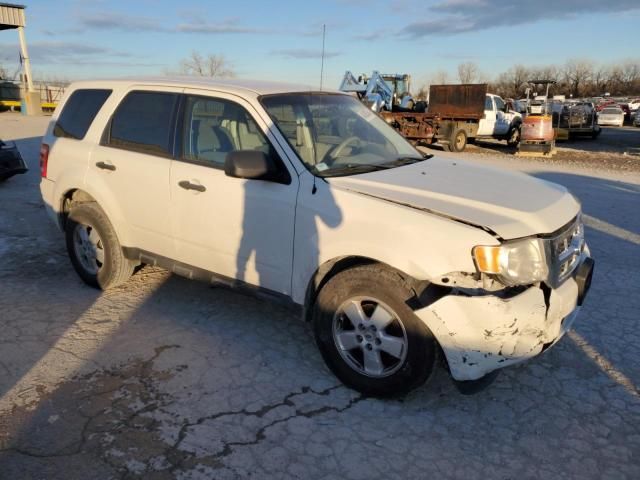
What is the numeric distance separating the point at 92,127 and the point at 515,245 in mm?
3681

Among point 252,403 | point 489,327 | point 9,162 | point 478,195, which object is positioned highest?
point 478,195

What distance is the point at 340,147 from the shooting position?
3.92 m

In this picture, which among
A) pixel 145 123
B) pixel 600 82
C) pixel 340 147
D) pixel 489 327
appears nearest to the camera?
pixel 489 327

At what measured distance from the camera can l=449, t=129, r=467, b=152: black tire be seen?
19391mm

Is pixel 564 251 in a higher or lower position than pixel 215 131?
lower

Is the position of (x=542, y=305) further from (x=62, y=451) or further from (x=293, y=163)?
(x=62, y=451)

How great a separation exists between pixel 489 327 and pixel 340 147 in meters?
1.74

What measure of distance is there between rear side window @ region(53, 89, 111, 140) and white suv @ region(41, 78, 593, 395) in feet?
0.07

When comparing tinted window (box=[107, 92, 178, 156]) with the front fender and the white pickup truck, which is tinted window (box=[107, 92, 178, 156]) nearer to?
the front fender

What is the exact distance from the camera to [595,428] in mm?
3074

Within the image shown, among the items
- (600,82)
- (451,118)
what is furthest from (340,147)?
(600,82)

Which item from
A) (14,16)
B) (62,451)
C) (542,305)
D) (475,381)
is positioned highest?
(14,16)

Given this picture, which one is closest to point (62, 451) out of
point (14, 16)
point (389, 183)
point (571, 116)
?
point (389, 183)

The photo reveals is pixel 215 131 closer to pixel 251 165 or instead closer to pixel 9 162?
pixel 251 165
